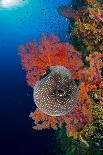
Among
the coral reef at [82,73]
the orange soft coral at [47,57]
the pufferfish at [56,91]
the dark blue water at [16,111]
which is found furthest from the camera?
the dark blue water at [16,111]

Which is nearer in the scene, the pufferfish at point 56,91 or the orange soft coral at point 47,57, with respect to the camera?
the pufferfish at point 56,91

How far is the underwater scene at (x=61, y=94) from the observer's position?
4.92m

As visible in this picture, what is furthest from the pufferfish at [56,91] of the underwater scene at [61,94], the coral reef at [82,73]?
the coral reef at [82,73]

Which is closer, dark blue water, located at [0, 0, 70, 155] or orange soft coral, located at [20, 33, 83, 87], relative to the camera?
orange soft coral, located at [20, 33, 83, 87]

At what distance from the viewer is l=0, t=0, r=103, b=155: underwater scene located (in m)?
4.92

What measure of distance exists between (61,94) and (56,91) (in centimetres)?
9

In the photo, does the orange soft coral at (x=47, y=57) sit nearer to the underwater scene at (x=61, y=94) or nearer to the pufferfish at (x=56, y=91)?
the underwater scene at (x=61, y=94)

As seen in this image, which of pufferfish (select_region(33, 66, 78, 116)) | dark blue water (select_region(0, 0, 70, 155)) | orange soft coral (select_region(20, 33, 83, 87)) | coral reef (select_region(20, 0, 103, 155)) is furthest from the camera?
dark blue water (select_region(0, 0, 70, 155))

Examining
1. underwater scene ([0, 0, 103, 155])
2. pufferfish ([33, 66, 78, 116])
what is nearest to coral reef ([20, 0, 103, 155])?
underwater scene ([0, 0, 103, 155])

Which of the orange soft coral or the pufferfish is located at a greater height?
the orange soft coral

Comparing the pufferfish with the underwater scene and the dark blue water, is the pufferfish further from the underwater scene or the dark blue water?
the dark blue water

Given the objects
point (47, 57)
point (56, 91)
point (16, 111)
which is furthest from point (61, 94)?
point (16, 111)

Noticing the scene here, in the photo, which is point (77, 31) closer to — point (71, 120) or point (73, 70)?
point (73, 70)

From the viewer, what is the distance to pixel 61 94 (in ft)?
15.6
